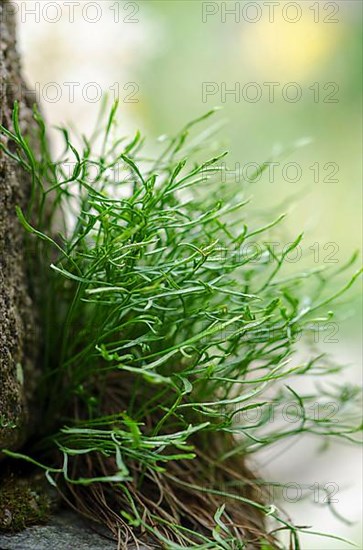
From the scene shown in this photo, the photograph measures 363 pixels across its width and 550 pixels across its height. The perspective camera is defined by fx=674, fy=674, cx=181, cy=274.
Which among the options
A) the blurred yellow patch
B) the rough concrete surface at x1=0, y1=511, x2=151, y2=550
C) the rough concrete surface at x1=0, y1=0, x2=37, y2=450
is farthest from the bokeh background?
the rough concrete surface at x1=0, y1=511, x2=151, y2=550

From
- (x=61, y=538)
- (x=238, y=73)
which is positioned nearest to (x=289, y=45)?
(x=238, y=73)

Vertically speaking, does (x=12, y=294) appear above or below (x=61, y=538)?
above

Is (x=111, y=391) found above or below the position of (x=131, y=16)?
below

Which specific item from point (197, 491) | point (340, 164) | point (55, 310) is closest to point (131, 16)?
point (340, 164)

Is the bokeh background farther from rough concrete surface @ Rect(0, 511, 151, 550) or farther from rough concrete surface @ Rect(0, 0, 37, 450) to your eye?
rough concrete surface @ Rect(0, 511, 151, 550)

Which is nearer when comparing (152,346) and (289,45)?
(152,346)

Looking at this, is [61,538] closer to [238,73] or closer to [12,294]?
[12,294]

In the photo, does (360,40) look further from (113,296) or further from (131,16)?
(113,296)
